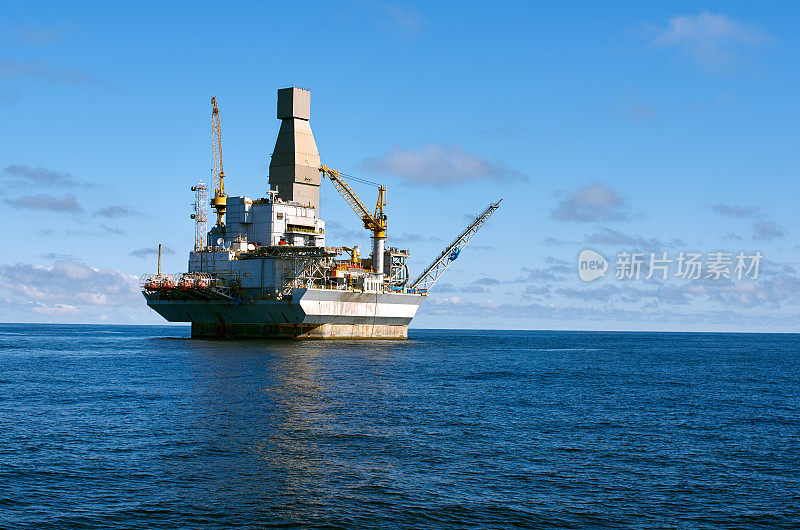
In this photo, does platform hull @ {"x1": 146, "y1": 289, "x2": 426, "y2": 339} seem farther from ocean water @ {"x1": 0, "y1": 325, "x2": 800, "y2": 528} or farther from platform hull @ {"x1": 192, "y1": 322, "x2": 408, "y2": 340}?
ocean water @ {"x1": 0, "y1": 325, "x2": 800, "y2": 528}

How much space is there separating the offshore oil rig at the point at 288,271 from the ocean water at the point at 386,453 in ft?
212

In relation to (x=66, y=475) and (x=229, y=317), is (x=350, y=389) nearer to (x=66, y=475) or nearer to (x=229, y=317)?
(x=66, y=475)

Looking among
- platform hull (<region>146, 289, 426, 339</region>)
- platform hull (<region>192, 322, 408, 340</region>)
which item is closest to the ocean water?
platform hull (<region>146, 289, 426, 339</region>)

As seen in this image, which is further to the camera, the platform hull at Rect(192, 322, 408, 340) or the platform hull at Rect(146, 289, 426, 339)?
the platform hull at Rect(192, 322, 408, 340)

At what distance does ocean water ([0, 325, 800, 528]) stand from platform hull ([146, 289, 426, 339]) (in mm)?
62225

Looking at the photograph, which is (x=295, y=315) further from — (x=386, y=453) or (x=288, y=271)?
(x=386, y=453)

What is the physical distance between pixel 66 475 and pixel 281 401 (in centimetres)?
2539

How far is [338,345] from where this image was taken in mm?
135500

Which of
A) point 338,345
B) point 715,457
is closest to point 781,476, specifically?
point 715,457

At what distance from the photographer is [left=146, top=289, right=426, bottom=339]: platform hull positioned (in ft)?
465

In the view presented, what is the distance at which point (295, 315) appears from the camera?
14162 cm

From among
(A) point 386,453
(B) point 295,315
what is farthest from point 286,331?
(A) point 386,453

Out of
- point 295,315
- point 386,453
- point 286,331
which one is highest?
point 295,315

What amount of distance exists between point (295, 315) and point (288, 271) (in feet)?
26.9
